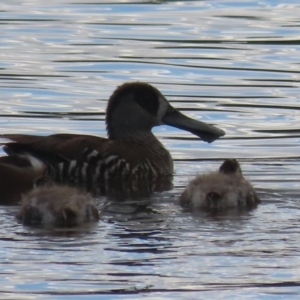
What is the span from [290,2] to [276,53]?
5.47 m

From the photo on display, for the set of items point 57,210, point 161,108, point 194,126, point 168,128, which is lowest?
point 57,210

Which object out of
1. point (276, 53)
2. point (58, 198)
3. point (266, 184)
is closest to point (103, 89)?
point (276, 53)

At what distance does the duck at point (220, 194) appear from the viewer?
10.3m

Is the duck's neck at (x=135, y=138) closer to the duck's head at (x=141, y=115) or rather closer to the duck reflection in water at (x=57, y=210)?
the duck's head at (x=141, y=115)

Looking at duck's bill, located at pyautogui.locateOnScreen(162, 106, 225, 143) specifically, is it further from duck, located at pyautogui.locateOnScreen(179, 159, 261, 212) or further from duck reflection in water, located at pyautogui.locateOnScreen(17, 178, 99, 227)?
duck reflection in water, located at pyautogui.locateOnScreen(17, 178, 99, 227)

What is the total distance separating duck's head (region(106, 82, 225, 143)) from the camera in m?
13.0

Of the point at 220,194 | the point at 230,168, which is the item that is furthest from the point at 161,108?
the point at 220,194

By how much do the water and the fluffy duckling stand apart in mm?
139

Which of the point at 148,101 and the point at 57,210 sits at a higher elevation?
the point at 148,101

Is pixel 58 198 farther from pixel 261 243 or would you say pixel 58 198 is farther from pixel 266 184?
pixel 266 184

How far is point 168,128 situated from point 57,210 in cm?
557

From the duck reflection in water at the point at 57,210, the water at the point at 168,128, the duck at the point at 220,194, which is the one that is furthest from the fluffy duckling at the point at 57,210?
the duck at the point at 220,194

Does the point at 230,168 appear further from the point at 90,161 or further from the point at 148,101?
the point at 148,101

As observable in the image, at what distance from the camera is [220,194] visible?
33.7 ft
